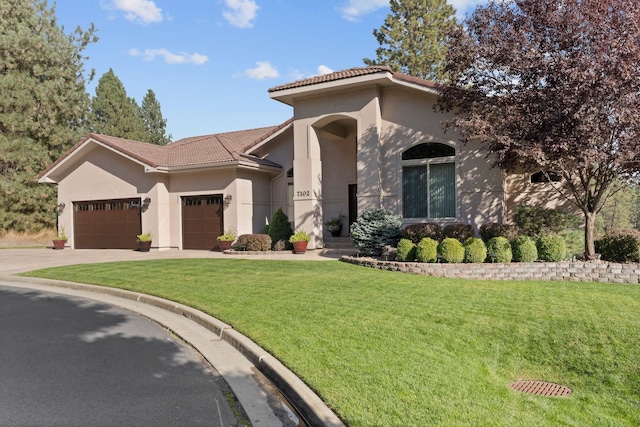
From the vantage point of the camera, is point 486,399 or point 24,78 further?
point 24,78

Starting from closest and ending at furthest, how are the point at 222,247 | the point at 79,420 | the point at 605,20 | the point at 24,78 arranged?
the point at 79,420, the point at 605,20, the point at 222,247, the point at 24,78

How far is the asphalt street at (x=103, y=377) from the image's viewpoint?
13.5ft

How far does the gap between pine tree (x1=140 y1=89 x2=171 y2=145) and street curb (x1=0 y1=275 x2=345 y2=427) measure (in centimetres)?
4350

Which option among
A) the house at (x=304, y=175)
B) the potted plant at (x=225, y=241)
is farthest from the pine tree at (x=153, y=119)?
the potted plant at (x=225, y=241)

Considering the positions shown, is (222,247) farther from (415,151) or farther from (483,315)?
(483,315)

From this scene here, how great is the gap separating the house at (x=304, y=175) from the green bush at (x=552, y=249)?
345 centimetres

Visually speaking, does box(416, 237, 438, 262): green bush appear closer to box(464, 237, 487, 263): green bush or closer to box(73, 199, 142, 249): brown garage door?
box(464, 237, 487, 263): green bush

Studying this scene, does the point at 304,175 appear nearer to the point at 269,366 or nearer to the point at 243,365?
the point at 243,365

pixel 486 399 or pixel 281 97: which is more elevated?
pixel 281 97

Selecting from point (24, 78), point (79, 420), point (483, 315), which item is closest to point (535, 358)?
point (483, 315)

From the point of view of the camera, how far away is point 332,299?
812 centimetres

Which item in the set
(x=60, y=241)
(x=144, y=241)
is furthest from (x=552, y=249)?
(x=60, y=241)

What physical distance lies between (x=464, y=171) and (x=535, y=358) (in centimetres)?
1076

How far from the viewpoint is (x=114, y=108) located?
4172 cm
